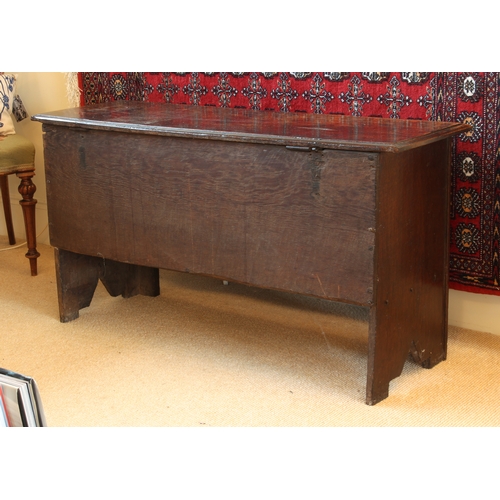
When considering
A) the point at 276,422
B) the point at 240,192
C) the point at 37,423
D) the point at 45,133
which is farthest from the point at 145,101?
the point at 37,423

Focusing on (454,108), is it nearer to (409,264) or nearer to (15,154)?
(409,264)

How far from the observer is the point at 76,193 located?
7.91 ft

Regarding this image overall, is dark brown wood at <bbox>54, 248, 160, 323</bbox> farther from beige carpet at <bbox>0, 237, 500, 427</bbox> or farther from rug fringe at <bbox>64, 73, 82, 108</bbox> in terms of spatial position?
rug fringe at <bbox>64, 73, 82, 108</bbox>

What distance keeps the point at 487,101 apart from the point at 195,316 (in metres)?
1.22

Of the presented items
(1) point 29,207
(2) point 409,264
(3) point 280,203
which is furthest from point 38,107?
(2) point 409,264

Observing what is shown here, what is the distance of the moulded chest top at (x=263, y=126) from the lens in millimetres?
1837

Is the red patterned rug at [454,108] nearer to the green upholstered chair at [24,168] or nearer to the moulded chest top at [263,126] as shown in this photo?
the moulded chest top at [263,126]

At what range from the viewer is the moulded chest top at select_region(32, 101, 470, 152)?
184 centimetres

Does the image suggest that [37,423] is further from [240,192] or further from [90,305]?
[90,305]

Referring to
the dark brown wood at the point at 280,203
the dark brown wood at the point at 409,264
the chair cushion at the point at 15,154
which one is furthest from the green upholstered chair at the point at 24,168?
the dark brown wood at the point at 409,264

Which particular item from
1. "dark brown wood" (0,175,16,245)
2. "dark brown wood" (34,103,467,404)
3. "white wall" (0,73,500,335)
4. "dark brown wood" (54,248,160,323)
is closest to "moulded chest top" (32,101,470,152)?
"dark brown wood" (34,103,467,404)

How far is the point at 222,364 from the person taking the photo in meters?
2.26

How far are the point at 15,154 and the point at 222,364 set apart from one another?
1.41 metres

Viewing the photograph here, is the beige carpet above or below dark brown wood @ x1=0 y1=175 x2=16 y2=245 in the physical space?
below
